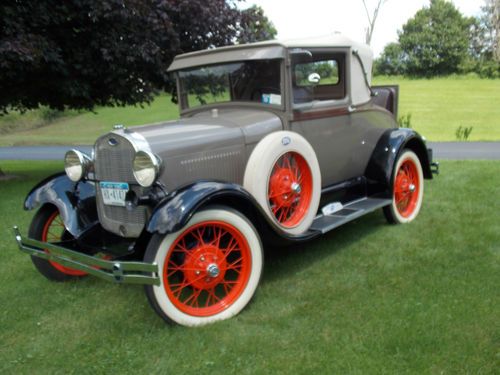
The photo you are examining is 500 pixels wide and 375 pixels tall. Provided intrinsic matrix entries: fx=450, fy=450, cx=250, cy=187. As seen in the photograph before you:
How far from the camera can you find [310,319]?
3.02 m

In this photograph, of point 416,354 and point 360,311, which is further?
point 360,311

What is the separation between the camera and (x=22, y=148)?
18.7 m

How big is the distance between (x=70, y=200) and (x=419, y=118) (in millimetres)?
17866

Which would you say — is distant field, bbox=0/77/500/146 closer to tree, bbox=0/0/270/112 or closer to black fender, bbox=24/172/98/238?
tree, bbox=0/0/270/112

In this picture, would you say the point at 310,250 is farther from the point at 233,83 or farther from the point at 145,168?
the point at 145,168

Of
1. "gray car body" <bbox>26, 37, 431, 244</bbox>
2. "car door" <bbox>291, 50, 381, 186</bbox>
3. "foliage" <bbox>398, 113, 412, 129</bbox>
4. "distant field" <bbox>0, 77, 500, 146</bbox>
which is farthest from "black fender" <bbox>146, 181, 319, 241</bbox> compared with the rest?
"distant field" <bbox>0, 77, 500, 146</bbox>

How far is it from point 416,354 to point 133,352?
166 cm

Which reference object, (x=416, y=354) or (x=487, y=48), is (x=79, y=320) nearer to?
(x=416, y=354)

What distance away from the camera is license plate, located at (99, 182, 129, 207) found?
10.8 feet

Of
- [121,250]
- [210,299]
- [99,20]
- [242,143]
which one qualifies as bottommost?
[210,299]

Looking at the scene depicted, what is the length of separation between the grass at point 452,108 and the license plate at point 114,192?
539 inches

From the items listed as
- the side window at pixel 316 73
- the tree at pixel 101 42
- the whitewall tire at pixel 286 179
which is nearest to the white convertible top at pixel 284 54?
the side window at pixel 316 73

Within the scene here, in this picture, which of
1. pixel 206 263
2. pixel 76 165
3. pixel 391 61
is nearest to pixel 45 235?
pixel 76 165

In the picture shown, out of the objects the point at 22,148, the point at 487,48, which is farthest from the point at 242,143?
the point at 487,48
